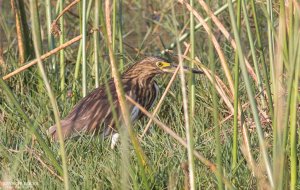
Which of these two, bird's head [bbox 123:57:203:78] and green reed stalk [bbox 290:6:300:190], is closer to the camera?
green reed stalk [bbox 290:6:300:190]

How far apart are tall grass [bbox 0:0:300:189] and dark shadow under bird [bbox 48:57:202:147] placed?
0.28 feet

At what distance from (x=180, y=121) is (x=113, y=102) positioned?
59cm

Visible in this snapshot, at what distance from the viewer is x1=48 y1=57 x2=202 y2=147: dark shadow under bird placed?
16.5 ft

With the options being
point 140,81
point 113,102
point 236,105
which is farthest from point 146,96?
point 236,105

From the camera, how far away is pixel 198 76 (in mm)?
5664

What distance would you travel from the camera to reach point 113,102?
538 cm

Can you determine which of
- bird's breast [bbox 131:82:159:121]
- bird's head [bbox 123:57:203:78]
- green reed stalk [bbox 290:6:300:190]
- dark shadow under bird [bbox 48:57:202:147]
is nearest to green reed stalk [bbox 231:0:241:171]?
green reed stalk [bbox 290:6:300:190]

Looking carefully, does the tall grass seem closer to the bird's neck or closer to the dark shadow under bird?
the dark shadow under bird

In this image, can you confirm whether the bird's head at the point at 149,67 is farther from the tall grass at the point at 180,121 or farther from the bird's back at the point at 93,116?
the bird's back at the point at 93,116

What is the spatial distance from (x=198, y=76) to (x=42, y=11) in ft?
10.2

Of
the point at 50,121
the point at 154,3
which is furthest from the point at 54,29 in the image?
the point at 154,3

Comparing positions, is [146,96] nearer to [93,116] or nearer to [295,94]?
[93,116]

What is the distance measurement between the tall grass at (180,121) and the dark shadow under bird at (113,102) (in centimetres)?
9

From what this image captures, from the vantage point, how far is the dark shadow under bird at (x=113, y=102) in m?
5.04
